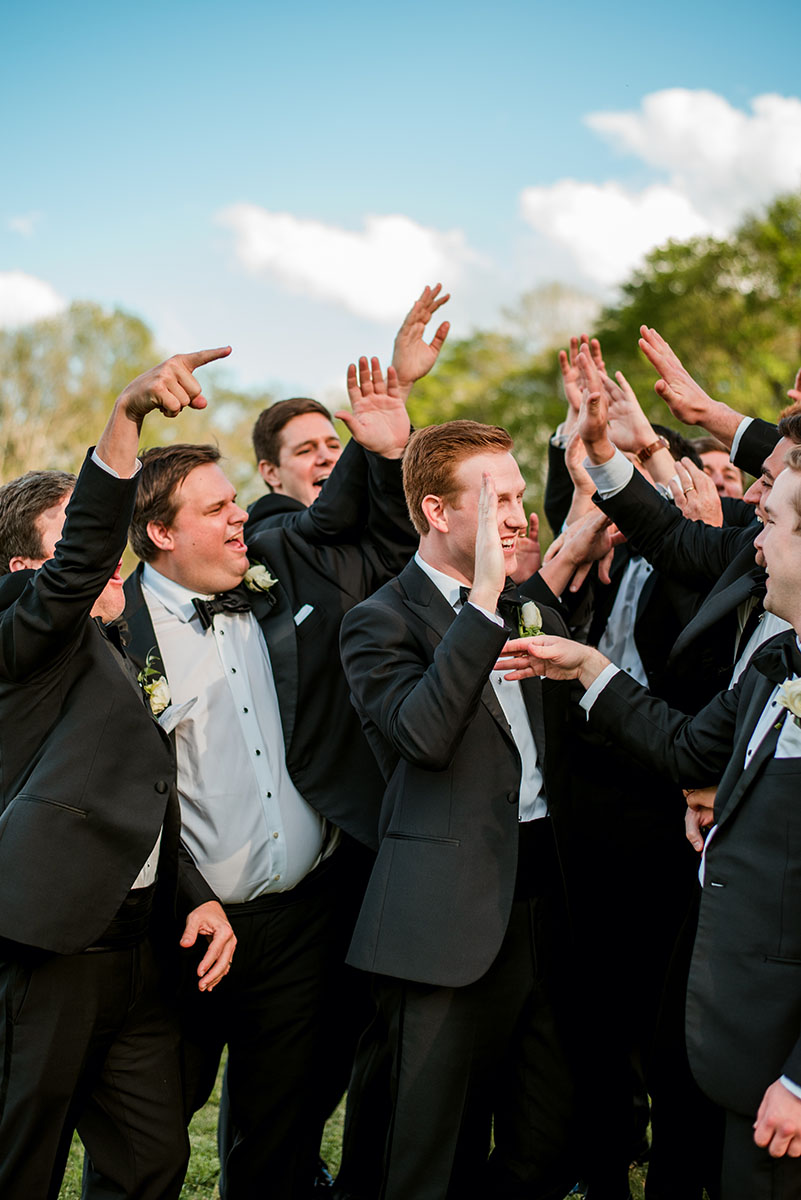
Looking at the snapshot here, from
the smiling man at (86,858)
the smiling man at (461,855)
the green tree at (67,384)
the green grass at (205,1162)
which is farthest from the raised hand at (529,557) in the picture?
the green tree at (67,384)

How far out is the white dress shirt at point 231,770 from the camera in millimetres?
3924

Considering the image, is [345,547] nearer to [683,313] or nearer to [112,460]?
[112,460]

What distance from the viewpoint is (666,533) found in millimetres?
4270

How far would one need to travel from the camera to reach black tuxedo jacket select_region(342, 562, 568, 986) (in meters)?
3.01

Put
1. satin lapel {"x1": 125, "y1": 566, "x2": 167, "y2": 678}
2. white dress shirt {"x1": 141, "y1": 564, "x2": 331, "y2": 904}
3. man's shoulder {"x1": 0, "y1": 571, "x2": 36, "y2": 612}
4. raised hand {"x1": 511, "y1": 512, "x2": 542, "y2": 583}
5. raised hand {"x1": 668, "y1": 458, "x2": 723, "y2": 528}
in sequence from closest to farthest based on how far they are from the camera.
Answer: man's shoulder {"x1": 0, "y1": 571, "x2": 36, "y2": 612} → white dress shirt {"x1": 141, "y1": 564, "x2": 331, "y2": 904} → satin lapel {"x1": 125, "y1": 566, "x2": 167, "y2": 678} → raised hand {"x1": 668, "y1": 458, "x2": 723, "y2": 528} → raised hand {"x1": 511, "y1": 512, "x2": 542, "y2": 583}

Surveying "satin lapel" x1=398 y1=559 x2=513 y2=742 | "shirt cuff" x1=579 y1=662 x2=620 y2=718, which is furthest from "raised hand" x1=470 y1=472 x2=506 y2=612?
"shirt cuff" x1=579 y1=662 x2=620 y2=718

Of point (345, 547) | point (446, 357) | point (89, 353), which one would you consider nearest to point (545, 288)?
point (446, 357)

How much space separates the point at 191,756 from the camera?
3.96 metres

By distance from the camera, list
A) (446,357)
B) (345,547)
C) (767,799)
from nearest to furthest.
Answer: (767,799) < (345,547) < (446,357)

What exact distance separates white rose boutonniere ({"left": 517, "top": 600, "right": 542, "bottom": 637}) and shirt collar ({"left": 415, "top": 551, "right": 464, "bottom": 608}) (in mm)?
260

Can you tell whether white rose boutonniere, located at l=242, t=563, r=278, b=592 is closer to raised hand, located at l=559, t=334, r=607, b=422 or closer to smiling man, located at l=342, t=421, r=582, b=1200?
smiling man, located at l=342, t=421, r=582, b=1200

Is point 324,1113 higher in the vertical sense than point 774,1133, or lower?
lower

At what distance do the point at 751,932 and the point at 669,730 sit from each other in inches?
34.1

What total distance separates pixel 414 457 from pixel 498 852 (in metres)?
1.32
